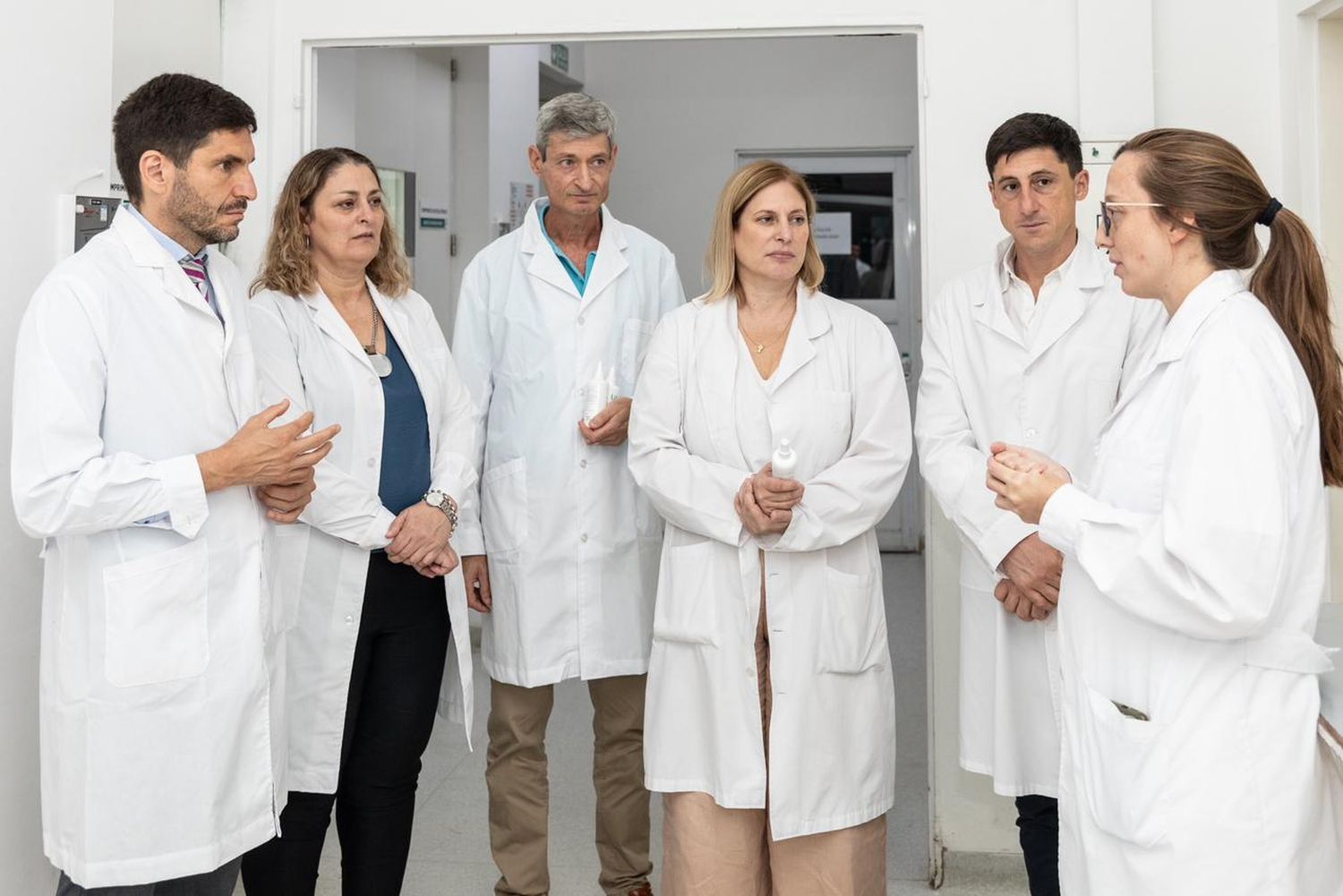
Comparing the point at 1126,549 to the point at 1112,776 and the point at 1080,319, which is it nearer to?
the point at 1112,776

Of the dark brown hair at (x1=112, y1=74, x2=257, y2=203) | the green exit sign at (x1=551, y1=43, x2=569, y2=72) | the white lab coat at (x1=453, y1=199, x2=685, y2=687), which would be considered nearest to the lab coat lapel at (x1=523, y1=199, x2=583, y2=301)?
the white lab coat at (x1=453, y1=199, x2=685, y2=687)

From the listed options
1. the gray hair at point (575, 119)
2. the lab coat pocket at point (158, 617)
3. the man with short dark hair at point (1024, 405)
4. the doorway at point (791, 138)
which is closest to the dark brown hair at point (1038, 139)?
the man with short dark hair at point (1024, 405)

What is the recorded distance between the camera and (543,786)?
2844 mm

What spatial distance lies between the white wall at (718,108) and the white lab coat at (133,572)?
5.64 metres

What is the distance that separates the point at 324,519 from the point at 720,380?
0.79 meters

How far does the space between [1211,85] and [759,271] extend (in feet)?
4.40

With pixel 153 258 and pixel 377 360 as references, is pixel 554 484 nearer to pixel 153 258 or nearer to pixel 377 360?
pixel 377 360

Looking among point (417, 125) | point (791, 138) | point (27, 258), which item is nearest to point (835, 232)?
point (791, 138)

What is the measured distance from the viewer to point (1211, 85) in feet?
9.62

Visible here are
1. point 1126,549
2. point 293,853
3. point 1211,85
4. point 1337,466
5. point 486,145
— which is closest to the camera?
point 1126,549

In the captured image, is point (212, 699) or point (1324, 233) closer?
point (212, 699)

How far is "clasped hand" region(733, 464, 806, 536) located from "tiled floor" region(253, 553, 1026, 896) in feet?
4.18

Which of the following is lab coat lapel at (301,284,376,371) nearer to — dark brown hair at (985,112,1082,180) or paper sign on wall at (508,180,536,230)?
dark brown hair at (985,112,1082,180)

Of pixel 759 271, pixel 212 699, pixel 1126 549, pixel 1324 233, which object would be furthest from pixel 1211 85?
pixel 212 699
